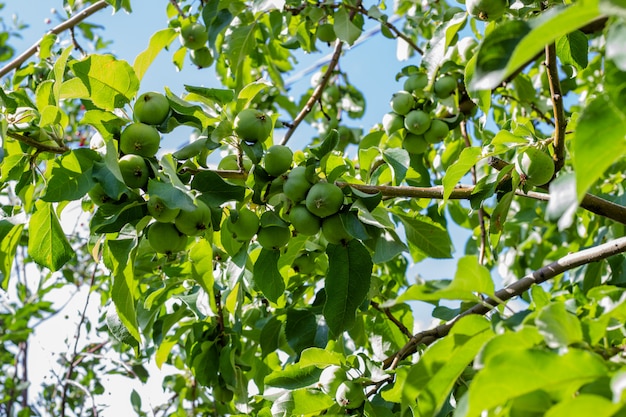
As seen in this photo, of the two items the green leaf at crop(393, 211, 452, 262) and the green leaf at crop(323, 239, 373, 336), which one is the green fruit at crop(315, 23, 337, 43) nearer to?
the green leaf at crop(393, 211, 452, 262)

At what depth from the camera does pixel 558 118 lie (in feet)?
5.42

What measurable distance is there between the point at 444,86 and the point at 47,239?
1589 mm

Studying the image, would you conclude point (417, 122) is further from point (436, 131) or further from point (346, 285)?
point (346, 285)

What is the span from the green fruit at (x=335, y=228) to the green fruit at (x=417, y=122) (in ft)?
3.19

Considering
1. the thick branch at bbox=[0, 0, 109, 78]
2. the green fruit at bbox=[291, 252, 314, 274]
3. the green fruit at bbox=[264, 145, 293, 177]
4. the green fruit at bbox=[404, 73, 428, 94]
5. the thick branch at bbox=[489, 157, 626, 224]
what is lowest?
the thick branch at bbox=[489, 157, 626, 224]

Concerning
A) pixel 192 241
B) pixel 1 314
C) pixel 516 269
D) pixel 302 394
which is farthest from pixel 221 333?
pixel 1 314

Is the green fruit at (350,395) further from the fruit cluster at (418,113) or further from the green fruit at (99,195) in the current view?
the fruit cluster at (418,113)

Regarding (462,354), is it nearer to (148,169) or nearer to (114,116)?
(148,169)

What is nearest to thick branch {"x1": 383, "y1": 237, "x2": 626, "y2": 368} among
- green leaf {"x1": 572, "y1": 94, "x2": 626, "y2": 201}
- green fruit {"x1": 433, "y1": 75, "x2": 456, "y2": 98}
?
green leaf {"x1": 572, "y1": 94, "x2": 626, "y2": 201}

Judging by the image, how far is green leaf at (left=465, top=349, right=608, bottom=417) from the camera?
0.84 m

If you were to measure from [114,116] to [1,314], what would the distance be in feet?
14.1

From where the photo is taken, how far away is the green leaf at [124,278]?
5.27 feet

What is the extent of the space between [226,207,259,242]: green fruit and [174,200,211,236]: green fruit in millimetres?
100

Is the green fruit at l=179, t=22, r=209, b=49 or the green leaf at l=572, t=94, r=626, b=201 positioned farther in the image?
the green fruit at l=179, t=22, r=209, b=49
